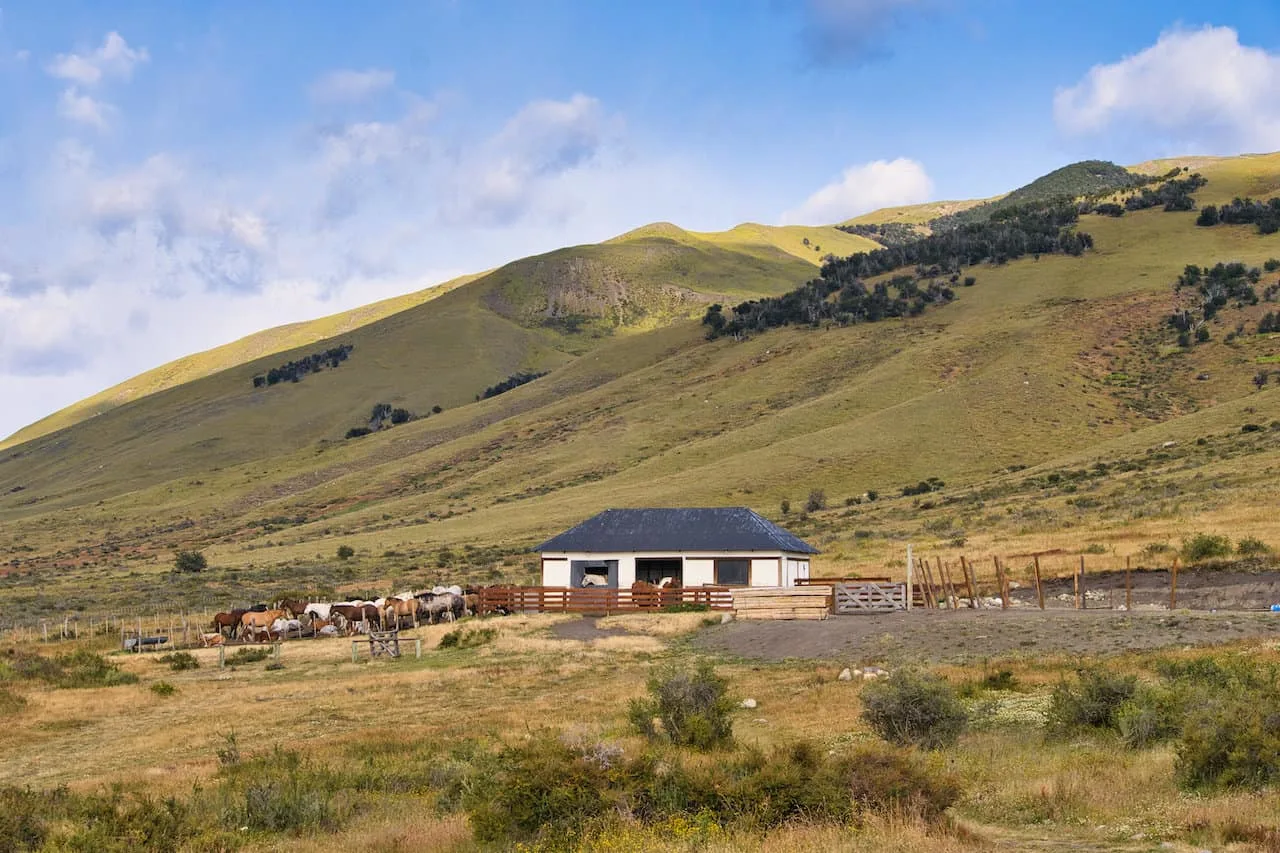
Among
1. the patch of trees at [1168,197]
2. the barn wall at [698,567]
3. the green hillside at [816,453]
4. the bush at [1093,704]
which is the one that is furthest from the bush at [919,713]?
the patch of trees at [1168,197]

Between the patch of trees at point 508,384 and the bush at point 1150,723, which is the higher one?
the patch of trees at point 508,384

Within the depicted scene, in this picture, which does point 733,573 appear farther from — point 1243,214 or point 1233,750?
point 1243,214

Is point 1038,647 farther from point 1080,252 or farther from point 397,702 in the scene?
point 1080,252

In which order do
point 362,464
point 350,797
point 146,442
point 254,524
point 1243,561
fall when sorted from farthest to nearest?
1. point 146,442
2. point 362,464
3. point 254,524
4. point 1243,561
5. point 350,797

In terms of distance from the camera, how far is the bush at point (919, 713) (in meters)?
18.1

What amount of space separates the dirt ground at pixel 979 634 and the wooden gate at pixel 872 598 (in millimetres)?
1501

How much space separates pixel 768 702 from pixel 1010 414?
257ft

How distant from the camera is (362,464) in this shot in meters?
136

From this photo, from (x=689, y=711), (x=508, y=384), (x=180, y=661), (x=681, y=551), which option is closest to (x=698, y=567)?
(x=681, y=551)

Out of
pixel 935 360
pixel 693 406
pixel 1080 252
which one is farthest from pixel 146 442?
pixel 1080 252

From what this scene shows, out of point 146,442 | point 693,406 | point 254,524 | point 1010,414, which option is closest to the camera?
point 1010,414

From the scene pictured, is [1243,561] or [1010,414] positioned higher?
[1010,414]

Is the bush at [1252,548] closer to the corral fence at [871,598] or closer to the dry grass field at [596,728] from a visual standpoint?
the corral fence at [871,598]

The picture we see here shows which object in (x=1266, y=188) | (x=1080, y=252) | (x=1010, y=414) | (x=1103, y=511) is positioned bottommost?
(x=1103, y=511)
